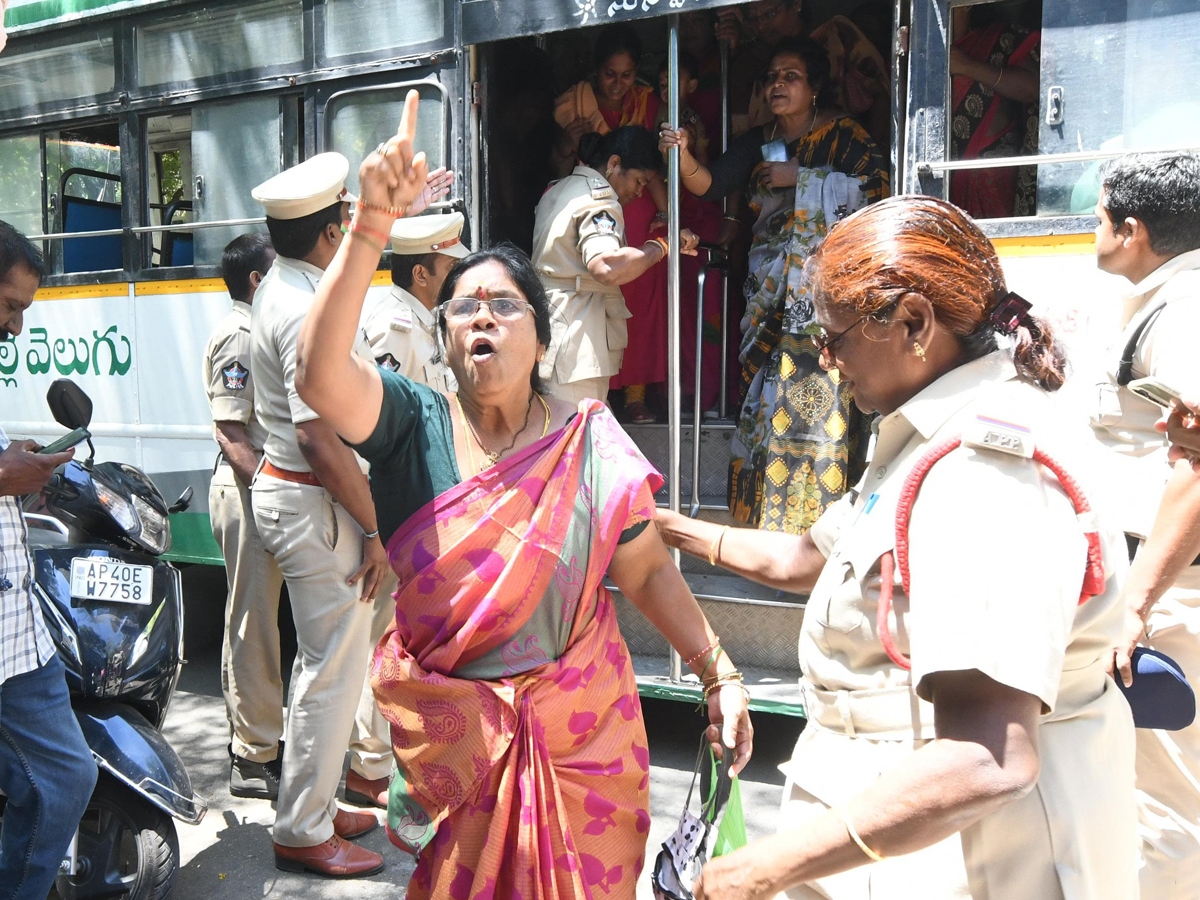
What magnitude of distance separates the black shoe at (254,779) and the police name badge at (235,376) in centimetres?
133

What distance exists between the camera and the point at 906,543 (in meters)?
1.39

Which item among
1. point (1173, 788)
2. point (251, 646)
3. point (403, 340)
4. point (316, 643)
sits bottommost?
point (251, 646)

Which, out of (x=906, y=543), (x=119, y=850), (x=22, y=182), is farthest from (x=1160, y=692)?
(x=22, y=182)

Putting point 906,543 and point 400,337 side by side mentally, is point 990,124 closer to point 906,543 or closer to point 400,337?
point 400,337

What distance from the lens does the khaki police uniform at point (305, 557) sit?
10.8 feet

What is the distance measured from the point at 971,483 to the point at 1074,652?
301mm

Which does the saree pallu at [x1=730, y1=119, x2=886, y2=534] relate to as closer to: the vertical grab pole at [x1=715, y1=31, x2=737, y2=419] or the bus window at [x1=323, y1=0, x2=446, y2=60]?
the vertical grab pole at [x1=715, y1=31, x2=737, y2=419]

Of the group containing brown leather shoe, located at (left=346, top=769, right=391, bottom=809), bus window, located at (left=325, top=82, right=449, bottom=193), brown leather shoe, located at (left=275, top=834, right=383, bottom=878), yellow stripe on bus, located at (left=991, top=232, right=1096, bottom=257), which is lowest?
brown leather shoe, located at (left=346, top=769, right=391, bottom=809)

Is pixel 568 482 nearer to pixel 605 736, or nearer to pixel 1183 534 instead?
pixel 605 736

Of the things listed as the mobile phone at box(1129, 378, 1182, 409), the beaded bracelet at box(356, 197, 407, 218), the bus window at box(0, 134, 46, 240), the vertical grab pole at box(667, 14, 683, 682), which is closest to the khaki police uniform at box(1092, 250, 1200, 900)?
the mobile phone at box(1129, 378, 1182, 409)

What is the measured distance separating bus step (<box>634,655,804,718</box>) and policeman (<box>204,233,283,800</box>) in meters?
1.35

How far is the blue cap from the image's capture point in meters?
1.76

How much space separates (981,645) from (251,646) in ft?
10.6

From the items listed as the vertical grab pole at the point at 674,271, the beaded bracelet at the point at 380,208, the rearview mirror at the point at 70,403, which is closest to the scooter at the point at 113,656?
the rearview mirror at the point at 70,403
